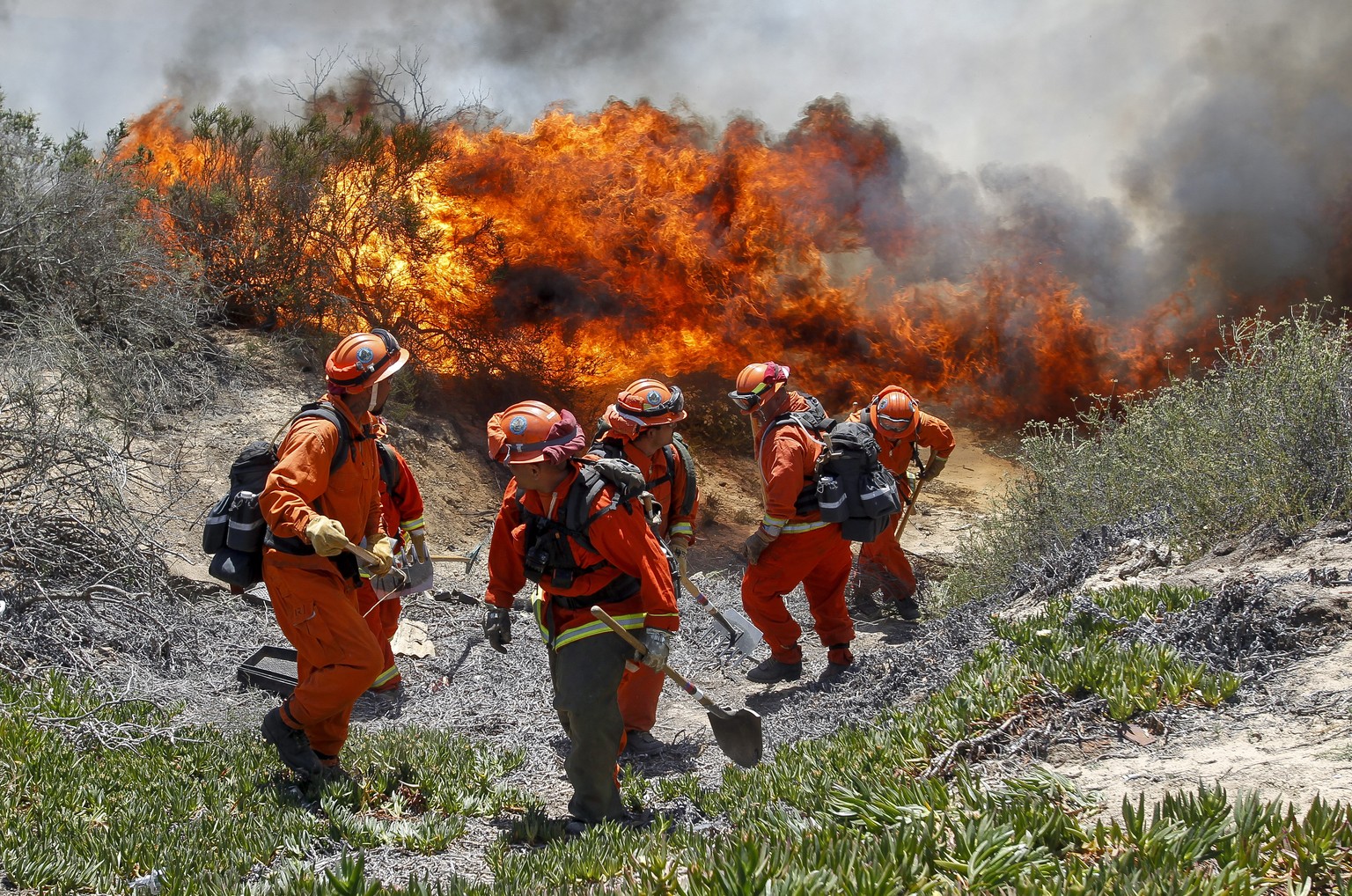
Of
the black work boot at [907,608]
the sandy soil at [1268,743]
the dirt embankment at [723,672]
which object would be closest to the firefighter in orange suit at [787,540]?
the dirt embankment at [723,672]

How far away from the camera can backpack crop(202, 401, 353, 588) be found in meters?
4.74

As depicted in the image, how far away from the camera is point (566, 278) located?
14227 mm

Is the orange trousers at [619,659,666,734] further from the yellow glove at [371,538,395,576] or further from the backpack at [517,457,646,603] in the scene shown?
the yellow glove at [371,538,395,576]

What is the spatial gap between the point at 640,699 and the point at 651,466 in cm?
145

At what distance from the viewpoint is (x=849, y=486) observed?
6.72 metres

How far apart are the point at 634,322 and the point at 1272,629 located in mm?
10598

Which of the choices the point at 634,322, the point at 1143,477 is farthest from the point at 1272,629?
the point at 634,322

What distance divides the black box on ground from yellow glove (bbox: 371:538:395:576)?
5.17 feet

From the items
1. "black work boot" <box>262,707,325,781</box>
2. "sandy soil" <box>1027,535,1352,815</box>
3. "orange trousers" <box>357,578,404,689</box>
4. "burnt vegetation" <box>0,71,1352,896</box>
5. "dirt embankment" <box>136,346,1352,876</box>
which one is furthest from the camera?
"orange trousers" <box>357,578,404,689</box>

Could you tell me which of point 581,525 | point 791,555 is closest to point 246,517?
point 581,525

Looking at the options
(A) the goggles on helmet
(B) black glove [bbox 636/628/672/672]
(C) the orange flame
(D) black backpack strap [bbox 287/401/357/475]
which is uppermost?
(C) the orange flame

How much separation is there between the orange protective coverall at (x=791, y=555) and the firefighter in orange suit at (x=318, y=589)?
2759 mm

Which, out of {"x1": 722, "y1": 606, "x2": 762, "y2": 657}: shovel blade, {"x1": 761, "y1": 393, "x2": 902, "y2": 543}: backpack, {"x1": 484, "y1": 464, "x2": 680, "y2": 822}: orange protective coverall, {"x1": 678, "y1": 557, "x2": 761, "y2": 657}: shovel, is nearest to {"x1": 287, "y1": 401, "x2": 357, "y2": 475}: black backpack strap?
{"x1": 484, "y1": 464, "x2": 680, "y2": 822}: orange protective coverall

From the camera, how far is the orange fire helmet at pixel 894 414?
329 inches
